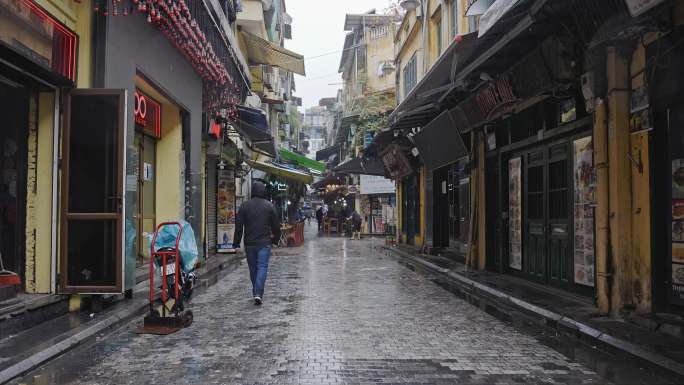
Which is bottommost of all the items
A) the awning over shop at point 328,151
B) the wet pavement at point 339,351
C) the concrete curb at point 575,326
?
the wet pavement at point 339,351

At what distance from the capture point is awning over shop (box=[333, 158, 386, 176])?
27.2 meters

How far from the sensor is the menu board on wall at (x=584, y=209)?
8.57 m

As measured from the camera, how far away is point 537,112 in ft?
35.6

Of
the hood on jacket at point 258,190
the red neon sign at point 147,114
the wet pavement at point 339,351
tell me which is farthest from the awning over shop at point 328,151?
the wet pavement at point 339,351

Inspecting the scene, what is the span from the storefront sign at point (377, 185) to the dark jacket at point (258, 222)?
79.9 ft

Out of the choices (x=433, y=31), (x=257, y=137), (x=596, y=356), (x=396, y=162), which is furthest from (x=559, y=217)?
(x=257, y=137)

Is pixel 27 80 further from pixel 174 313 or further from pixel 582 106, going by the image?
pixel 582 106

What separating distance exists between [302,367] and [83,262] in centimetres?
398

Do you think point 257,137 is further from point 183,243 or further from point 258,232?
point 183,243

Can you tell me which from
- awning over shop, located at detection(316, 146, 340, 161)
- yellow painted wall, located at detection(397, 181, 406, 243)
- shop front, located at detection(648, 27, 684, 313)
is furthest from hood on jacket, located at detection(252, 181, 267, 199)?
awning over shop, located at detection(316, 146, 340, 161)

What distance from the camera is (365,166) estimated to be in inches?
1075

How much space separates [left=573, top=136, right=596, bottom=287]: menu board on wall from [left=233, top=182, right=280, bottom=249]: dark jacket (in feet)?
16.4

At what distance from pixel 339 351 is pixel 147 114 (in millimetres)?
8180

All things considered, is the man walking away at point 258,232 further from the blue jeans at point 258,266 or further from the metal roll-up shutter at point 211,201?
the metal roll-up shutter at point 211,201
